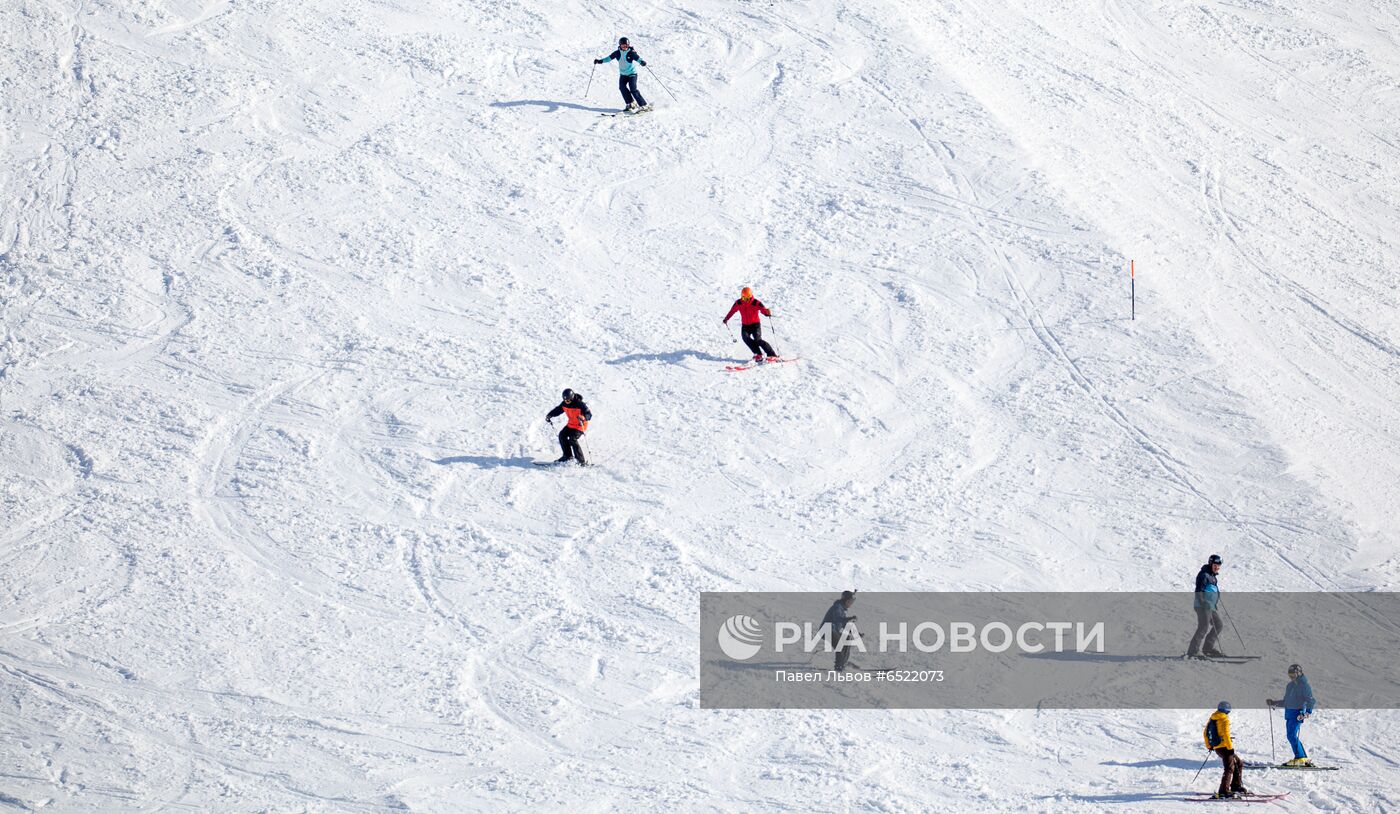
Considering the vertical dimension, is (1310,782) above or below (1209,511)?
below

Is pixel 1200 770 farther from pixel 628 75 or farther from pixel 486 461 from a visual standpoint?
pixel 628 75

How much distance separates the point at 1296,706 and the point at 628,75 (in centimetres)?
1467

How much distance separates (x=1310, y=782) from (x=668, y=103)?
1557 cm

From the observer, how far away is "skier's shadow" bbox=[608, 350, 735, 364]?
18.9m

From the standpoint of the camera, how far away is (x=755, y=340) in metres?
18.5

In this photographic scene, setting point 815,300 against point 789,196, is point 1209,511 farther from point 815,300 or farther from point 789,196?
point 789,196

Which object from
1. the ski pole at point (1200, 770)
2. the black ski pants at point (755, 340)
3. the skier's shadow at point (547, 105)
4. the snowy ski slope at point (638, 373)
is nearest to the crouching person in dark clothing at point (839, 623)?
the snowy ski slope at point (638, 373)

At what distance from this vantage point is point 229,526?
52.2 feet

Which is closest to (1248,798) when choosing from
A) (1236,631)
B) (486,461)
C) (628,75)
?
(1236,631)

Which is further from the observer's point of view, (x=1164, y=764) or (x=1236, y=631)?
(x=1236, y=631)

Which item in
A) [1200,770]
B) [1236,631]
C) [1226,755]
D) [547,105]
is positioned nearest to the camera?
[1226,755]

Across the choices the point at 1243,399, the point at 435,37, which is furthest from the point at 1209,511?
the point at 435,37

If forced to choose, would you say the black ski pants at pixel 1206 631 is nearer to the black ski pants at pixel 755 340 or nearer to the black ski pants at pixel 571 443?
the black ski pants at pixel 755 340

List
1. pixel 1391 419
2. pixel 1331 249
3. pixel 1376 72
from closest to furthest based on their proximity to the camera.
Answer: pixel 1391 419 → pixel 1331 249 → pixel 1376 72
